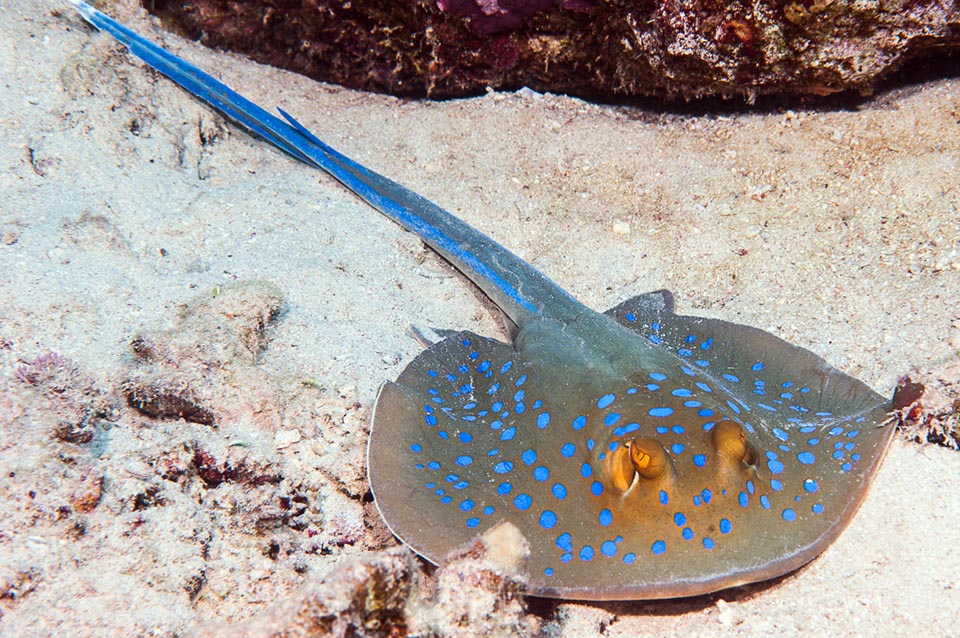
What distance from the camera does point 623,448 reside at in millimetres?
2291

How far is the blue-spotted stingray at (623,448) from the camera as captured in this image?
2076 millimetres

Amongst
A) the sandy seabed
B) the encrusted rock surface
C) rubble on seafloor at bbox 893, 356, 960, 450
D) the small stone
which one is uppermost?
the encrusted rock surface

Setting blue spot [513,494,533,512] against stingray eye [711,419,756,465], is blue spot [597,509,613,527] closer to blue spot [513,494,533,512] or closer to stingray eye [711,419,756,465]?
blue spot [513,494,533,512]

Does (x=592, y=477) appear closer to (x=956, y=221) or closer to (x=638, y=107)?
(x=956, y=221)

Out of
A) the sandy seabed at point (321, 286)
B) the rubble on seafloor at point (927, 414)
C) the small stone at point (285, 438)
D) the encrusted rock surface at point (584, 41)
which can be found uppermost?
the encrusted rock surface at point (584, 41)

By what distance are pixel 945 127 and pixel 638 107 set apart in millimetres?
2314

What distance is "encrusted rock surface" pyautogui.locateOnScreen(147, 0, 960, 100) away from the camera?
3.90 meters

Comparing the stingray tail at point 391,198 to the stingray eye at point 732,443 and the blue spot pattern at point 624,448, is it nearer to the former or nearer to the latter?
the blue spot pattern at point 624,448

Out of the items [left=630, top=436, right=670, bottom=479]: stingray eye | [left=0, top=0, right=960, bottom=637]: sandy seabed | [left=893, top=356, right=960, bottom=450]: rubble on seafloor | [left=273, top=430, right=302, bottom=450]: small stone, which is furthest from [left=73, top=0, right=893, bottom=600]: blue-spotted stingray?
[left=273, top=430, right=302, bottom=450]: small stone

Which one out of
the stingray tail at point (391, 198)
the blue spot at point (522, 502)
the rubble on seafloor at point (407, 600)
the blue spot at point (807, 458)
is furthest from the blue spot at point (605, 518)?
the stingray tail at point (391, 198)

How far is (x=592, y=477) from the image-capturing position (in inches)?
92.3

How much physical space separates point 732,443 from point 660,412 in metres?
0.34

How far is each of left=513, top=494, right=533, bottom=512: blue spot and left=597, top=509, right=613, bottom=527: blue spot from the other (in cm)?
29

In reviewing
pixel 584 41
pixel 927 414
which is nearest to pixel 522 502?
pixel 927 414
